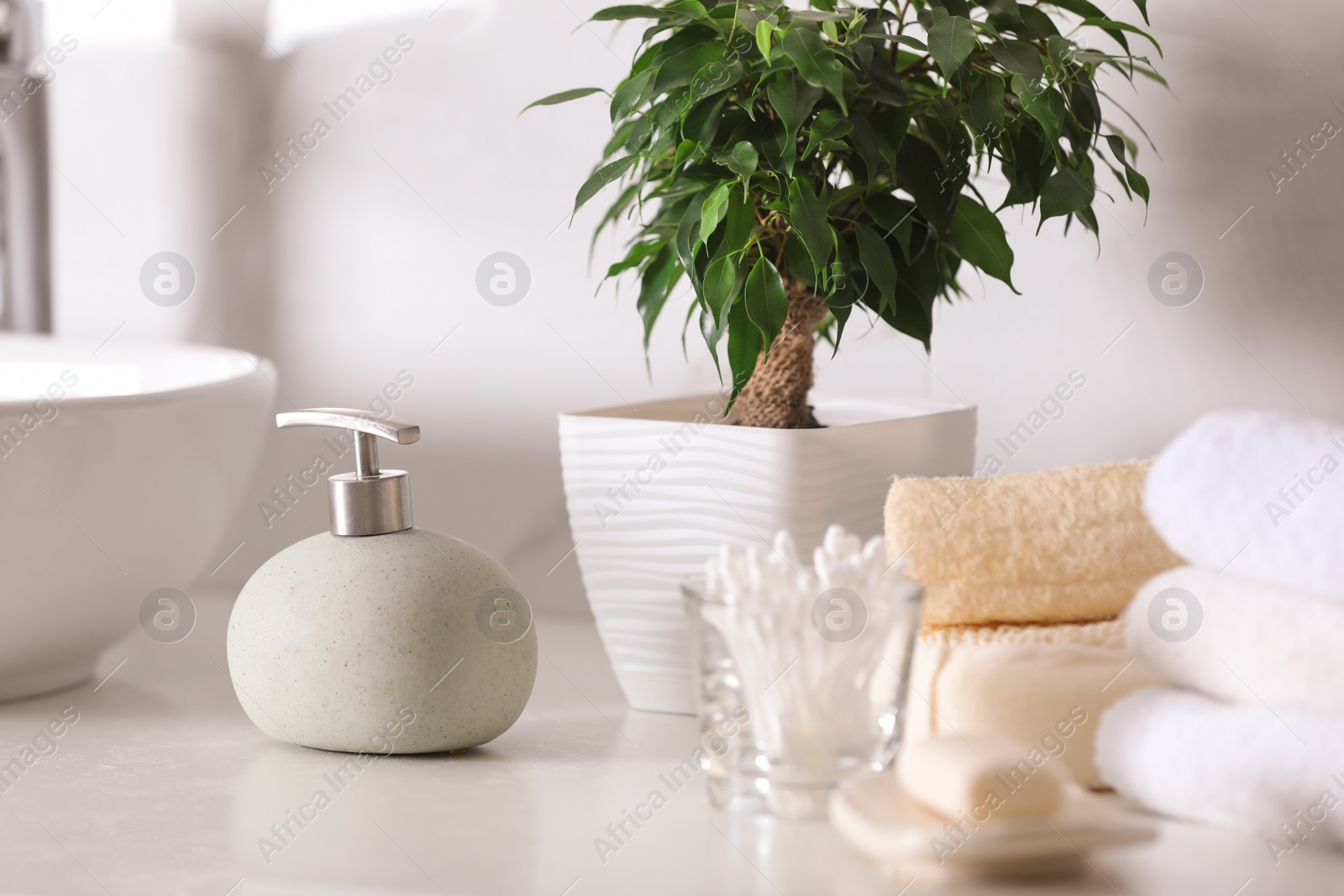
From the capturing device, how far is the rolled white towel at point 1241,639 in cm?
47

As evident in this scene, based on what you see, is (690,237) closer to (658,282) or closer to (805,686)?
(658,282)

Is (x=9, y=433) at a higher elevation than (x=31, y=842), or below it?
higher

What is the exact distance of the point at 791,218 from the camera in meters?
0.58

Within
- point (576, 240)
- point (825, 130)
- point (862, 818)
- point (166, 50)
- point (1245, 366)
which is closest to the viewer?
point (862, 818)

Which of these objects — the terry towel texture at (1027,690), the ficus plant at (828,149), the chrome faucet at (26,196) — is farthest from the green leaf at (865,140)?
the chrome faucet at (26,196)

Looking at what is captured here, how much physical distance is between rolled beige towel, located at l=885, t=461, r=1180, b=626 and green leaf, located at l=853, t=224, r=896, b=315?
94mm

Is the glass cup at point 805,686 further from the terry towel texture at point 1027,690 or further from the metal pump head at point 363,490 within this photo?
the metal pump head at point 363,490

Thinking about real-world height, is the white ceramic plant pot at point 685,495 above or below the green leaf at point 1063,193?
below

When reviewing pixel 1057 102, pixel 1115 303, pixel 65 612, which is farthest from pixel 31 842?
pixel 1115 303

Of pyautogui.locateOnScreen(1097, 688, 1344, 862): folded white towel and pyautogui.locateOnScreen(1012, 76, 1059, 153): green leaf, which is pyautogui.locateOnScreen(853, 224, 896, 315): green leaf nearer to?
pyautogui.locateOnScreen(1012, 76, 1059, 153): green leaf

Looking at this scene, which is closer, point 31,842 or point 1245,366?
point 31,842

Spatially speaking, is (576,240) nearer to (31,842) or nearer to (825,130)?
(825,130)

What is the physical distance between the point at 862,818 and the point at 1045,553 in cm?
18

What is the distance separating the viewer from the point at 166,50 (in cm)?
106
